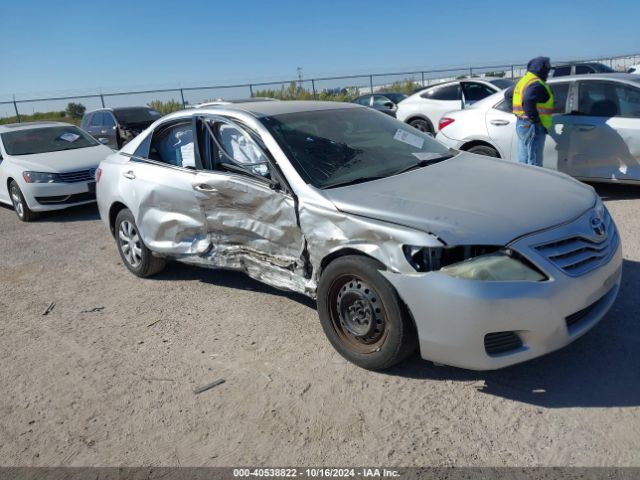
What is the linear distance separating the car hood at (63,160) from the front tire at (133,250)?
3.61m

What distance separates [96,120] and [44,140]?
5969 millimetres

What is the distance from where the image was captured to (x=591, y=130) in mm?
6449

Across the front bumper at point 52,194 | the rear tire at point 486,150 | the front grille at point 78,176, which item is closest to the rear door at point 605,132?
the rear tire at point 486,150

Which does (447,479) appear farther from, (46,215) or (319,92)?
(319,92)

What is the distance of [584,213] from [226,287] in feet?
9.96

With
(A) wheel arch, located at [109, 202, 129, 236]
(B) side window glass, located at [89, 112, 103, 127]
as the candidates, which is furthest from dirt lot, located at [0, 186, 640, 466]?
(B) side window glass, located at [89, 112, 103, 127]

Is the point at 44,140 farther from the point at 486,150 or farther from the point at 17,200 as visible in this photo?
the point at 486,150

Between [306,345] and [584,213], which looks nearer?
[584,213]

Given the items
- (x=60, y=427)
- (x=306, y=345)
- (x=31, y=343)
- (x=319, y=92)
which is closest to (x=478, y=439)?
(x=306, y=345)

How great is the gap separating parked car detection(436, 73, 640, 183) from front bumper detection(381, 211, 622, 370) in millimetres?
3981

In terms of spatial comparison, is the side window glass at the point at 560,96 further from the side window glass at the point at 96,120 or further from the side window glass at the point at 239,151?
the side window glass at the point at 96,120

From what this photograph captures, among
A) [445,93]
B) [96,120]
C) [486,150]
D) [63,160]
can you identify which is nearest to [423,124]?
[445,93]

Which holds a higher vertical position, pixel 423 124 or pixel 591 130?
pixel 591 130

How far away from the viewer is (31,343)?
13.8 ft
